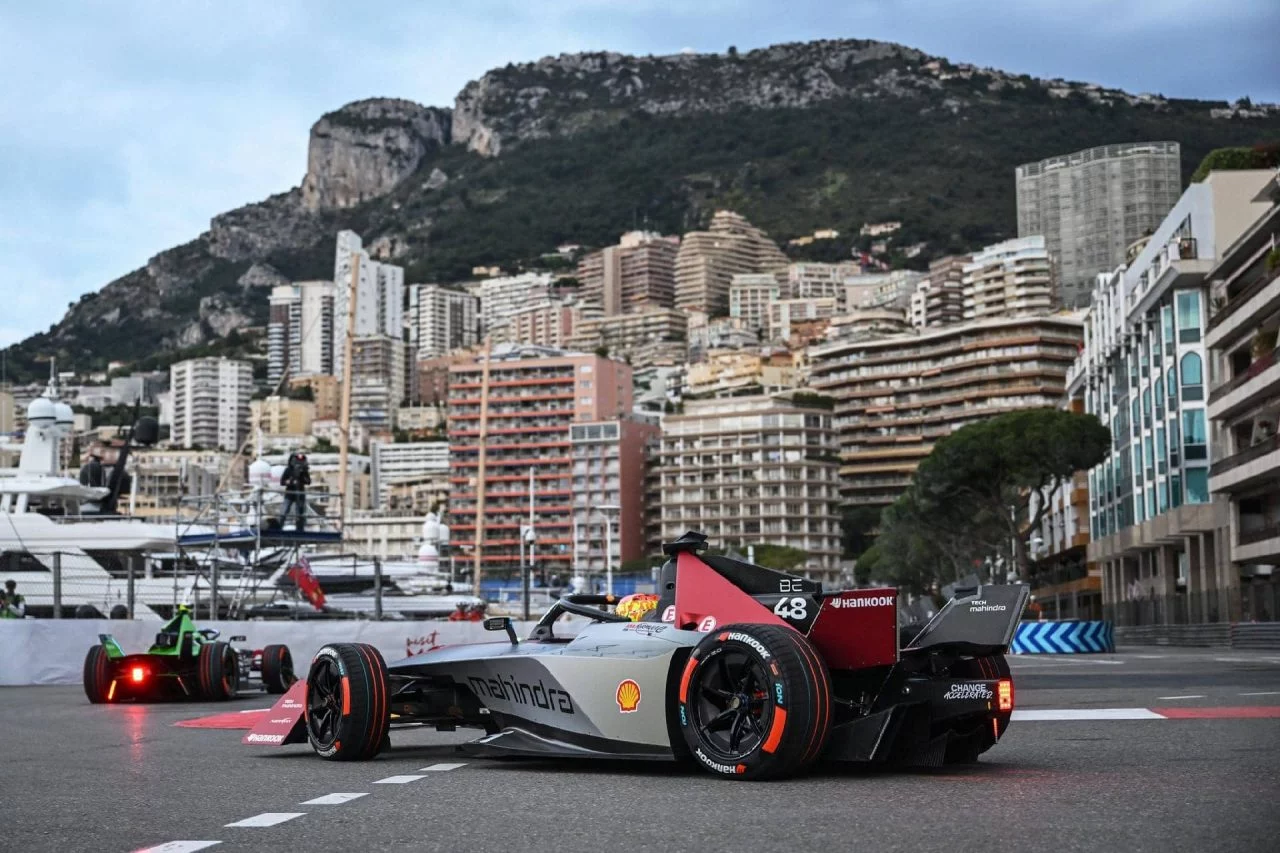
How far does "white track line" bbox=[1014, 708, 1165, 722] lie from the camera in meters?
13.0

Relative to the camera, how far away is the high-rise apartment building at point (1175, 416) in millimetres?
61188

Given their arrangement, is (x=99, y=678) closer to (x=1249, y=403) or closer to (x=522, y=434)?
(x=1249, y=403)

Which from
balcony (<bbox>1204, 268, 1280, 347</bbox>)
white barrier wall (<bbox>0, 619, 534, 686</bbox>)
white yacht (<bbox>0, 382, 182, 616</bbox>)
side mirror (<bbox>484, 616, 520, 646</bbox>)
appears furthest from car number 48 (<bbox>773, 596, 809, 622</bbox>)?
balcony (<bbox>1204, 268, 1280, 347</bbox>)

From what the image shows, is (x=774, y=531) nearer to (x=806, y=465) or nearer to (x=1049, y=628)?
(x=806, y=465)

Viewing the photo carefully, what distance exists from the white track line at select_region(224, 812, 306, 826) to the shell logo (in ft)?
6.52

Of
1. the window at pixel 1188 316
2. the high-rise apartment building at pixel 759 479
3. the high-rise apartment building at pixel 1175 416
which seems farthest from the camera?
the high-rise apartment building at pixel 759 479

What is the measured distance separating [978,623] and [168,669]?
13438mm

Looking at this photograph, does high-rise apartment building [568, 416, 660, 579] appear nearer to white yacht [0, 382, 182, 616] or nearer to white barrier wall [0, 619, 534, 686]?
white yacht [0, 382, 182, 616]

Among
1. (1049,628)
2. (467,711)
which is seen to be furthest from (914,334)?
(467,711)

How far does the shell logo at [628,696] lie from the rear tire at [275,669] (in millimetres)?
12842

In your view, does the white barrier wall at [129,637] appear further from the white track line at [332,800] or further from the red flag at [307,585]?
the white track line at [332,800]

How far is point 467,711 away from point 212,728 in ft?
16.5

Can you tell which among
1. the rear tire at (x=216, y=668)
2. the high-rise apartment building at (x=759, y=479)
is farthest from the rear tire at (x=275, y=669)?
the high-rise apartment building at (x=759, y=479)

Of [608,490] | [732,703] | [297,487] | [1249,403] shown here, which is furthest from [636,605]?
[608,490]
